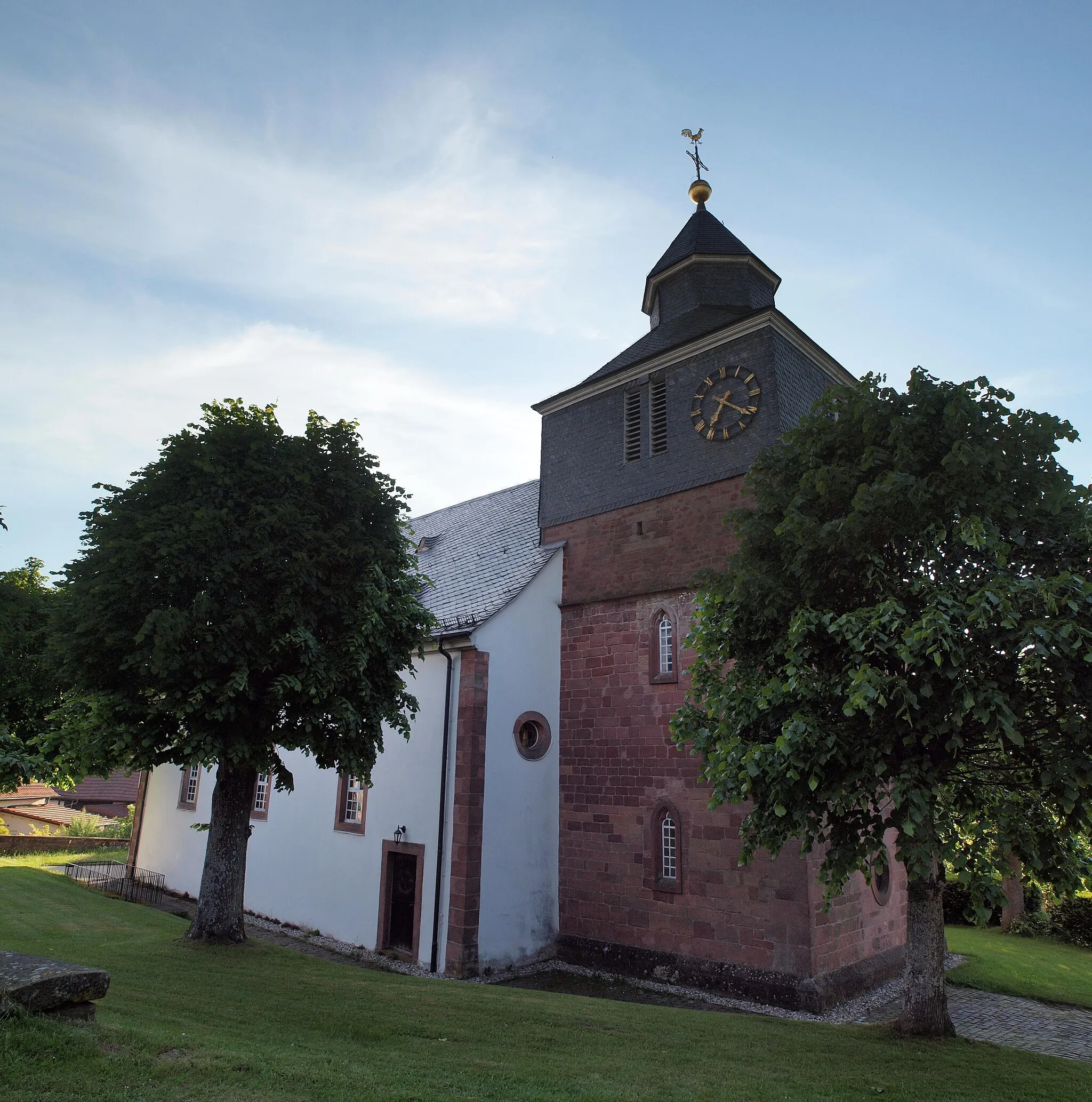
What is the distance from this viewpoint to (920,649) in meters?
8.29

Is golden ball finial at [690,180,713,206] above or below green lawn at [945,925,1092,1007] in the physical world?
above

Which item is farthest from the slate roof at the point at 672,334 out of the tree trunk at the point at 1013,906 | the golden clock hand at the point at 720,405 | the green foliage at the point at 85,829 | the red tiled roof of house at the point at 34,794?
the red tiled roof of house at the point at 34,794

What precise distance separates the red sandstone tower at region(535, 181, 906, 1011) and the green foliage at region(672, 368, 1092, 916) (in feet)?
12.3

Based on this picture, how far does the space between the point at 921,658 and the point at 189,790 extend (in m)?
22.8

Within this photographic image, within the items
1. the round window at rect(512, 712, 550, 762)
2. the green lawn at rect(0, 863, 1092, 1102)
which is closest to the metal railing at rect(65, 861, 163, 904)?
the green lawn at rect(0, 863, 1092, 1102)

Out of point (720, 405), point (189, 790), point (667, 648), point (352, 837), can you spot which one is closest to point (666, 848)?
point (667, 648)

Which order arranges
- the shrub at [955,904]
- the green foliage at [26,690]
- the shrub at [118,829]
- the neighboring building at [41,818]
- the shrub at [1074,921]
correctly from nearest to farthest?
the green foliage at [26,690] < the shrub at [1074,921] < the shrub at [955,904] < the shrub at [118,829] < the neighboring building at [41,818]

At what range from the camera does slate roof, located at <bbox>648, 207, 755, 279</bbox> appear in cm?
2014

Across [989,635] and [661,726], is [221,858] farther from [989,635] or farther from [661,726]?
[989,635]

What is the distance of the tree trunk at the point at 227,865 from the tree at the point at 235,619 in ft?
0.09

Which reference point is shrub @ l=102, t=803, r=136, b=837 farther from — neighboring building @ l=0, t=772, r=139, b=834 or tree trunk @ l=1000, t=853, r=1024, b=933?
tree trunk @ l=1000, t=853, r=1024, b=933

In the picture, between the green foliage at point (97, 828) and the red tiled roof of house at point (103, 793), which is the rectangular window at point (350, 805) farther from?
the red tiled roof of house at point (103, 793)

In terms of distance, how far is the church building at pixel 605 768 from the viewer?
1470 centimetres

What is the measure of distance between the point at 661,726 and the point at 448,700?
4.41 m
